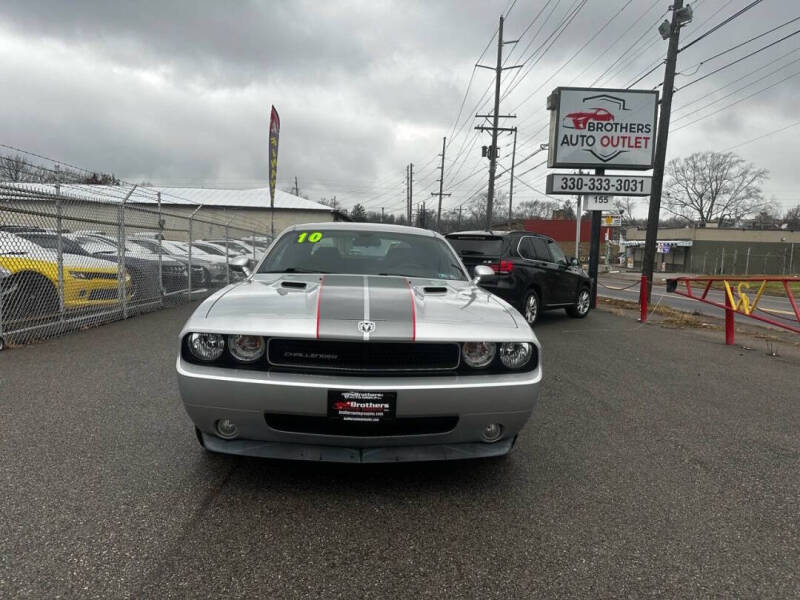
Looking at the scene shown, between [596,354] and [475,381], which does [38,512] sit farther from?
[596,354]

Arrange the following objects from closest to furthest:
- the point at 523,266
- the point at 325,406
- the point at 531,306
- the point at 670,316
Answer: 1. the point at 325,406
2. the point at 523,266
3. the point at 531,306
4. the point at 670,316

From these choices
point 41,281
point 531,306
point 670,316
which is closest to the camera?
point 41,281

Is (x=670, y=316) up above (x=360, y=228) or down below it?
below

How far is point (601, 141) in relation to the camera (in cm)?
1332

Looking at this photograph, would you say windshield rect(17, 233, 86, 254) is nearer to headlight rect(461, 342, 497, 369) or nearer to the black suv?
the black suv

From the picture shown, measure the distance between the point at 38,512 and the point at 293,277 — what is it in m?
1.96

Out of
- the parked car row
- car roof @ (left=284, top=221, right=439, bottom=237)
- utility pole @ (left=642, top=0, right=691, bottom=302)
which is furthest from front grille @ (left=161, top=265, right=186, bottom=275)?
utility pole @ (left=642, top=0, right=691, bottom=302)

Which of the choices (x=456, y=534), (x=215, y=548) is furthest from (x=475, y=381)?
(x=215, y=548)

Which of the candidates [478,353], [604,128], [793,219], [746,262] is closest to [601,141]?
[604,128]

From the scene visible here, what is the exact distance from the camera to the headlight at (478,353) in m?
2.75

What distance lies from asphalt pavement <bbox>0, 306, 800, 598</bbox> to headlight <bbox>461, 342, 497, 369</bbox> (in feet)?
2.42

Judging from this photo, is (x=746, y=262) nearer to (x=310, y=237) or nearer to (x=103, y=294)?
(x=103, y=294)

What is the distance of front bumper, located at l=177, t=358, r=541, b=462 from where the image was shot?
8.30 feet

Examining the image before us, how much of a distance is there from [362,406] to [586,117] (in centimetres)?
1303
